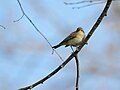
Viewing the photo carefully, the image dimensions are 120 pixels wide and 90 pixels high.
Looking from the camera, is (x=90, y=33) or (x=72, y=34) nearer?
(x=90, y=33)

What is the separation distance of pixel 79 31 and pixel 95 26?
179 cm

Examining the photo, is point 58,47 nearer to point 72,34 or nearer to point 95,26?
point 72,34

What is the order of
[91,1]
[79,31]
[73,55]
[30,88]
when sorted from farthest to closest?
1. [79,31]
2. [91,1]
3. [73,55]
4. [30,88]

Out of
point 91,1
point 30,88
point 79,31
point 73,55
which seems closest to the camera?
point 30,88

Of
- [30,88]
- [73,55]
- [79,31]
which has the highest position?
[79,31]

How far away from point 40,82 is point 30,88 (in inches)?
1.8

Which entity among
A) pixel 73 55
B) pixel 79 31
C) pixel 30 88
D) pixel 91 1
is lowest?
pixel 30 88

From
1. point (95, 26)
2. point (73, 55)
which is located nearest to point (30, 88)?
point (73, 55)

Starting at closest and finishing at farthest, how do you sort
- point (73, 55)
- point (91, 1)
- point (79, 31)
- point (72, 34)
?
point (73, 55) → point (91, 1) → point (79, 31) → point (72, 34)

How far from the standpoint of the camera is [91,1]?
1688mm

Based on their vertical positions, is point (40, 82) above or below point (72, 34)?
below

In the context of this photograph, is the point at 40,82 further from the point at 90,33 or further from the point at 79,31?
the point at 79,31

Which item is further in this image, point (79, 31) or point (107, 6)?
point (79, 31)

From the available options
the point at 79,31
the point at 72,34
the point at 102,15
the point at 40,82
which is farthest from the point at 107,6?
the point at 72,34
